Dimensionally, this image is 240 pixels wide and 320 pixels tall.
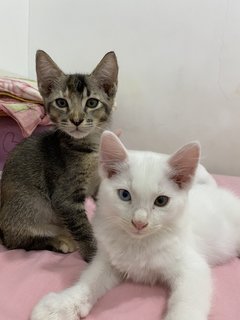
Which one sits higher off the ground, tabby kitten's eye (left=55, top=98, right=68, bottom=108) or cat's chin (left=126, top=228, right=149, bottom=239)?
tabby kitten's eye (left=55, top=98, right=68, bottom=108)

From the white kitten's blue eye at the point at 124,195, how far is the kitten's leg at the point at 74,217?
0.36m

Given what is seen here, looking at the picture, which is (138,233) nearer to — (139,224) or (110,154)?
(139,224)

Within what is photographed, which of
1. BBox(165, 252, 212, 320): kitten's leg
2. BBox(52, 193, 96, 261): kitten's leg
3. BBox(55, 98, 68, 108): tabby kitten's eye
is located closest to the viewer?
BBox(165, 252, 212, 320): kitten's leg

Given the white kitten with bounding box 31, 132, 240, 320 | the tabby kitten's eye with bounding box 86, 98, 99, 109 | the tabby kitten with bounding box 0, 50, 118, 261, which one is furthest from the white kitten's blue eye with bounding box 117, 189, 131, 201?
the tabby kitten's eye with bounding box 86, 98, 99, 109

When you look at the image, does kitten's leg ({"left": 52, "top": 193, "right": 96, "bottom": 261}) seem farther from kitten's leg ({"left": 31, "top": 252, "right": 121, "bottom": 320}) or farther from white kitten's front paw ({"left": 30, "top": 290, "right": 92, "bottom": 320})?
white kitten's front paw ({"left": 30, "top": 290, "right": 92, "bottom": 320})

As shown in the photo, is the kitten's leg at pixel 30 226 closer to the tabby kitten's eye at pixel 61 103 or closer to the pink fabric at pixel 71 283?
the pink fabric at pixel 71 283

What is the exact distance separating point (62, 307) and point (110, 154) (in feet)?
1.33

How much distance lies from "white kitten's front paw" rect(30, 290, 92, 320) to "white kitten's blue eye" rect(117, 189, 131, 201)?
0.27m

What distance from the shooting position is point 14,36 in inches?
94.5

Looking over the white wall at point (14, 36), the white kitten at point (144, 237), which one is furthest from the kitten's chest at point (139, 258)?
the white wall at point (14, 36)

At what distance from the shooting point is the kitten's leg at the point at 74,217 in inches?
52.4

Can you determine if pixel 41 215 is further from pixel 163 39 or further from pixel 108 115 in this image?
pixel 163 39

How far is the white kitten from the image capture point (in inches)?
37.4

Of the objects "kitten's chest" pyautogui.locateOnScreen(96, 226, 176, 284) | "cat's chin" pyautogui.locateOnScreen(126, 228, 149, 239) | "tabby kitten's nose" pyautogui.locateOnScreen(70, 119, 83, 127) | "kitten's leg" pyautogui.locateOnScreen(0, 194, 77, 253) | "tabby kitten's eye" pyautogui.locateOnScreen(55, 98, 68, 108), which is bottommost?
"kitten's leg" pyautogui.locateOnScreen(0, 194, 77, 253)
